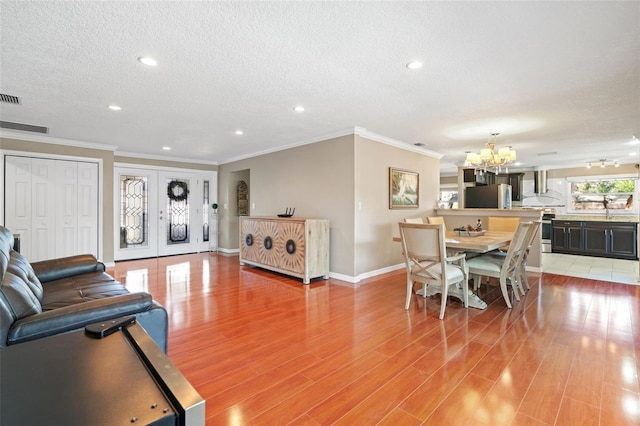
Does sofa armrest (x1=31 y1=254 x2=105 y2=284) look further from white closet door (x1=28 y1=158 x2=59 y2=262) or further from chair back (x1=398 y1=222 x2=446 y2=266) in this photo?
chair back (x1=398 y1=222 x2=446 y2=266)

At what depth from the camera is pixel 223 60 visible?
2553 millimetres

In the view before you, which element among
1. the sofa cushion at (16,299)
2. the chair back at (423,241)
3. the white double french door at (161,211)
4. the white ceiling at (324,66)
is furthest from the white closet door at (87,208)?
the chair back at (423,241)

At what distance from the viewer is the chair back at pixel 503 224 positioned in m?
5.19

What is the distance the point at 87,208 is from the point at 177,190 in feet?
Answer: 6.50

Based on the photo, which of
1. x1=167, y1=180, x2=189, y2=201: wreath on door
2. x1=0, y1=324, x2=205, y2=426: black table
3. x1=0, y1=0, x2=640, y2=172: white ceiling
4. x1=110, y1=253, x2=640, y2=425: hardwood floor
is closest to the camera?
x1=0, y1=324, x2=205, y2=426: black table

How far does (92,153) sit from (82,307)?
5360 mm

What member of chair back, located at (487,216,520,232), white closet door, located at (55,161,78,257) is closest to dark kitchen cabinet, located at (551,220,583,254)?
chair back, located at (487,216,520,232)

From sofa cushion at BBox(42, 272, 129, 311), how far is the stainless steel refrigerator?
24.6 feet

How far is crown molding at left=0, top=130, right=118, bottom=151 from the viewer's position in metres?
5.06

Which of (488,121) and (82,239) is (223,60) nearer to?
(488,121)

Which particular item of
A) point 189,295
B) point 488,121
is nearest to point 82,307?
point 189,295

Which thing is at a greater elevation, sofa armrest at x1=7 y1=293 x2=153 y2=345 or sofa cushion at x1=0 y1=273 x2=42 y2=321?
sofa cushion at x1=0 y1=273 x2=42 y2=321

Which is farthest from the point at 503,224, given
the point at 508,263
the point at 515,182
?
the point at 515,182

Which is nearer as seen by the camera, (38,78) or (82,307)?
(82,307)
